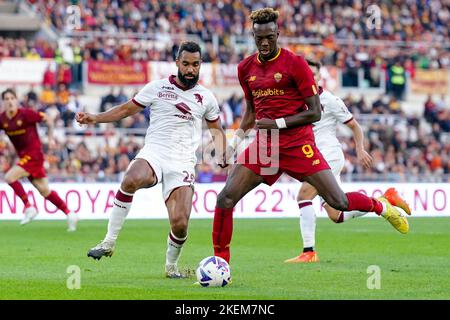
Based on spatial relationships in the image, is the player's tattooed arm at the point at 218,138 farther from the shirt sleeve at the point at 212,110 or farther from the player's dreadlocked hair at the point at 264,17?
the player's dreadlocked hair at the point at 264,17

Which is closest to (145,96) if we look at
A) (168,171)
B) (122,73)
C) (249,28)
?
(168,171)

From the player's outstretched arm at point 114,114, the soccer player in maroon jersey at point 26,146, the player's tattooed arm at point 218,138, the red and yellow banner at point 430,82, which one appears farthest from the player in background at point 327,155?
the red and yellow banner at point 430,82

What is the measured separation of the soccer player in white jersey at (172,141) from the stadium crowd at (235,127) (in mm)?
13585

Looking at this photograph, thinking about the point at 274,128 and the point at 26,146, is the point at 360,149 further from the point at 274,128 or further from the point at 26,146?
the point at 26,146

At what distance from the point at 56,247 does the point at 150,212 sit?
9051mm

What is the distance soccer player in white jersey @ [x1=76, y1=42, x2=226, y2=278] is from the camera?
1179cm

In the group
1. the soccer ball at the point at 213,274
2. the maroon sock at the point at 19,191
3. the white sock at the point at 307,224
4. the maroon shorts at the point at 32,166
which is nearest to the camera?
the soccer ball at the point at 213,274

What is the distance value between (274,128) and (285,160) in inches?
16.0

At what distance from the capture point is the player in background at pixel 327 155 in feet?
46.5

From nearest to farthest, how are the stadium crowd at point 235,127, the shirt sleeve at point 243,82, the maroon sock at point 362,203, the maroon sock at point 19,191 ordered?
the shirt sleeve at point 243,82, the maroon sock at point 362,203, the maroon sock at point 19,191, the stadium crowd at point 235,127

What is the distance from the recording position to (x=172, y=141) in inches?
477

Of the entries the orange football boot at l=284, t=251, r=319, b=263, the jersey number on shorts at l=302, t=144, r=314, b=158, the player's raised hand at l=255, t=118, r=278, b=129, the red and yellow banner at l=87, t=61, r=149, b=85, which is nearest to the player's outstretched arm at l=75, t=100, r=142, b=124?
the player's raised hand at l=255, t=118, r=278, b=129

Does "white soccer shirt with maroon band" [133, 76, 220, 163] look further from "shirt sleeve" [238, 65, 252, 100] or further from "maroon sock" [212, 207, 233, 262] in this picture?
"maroon sock" [212, 207, 233, 262]
